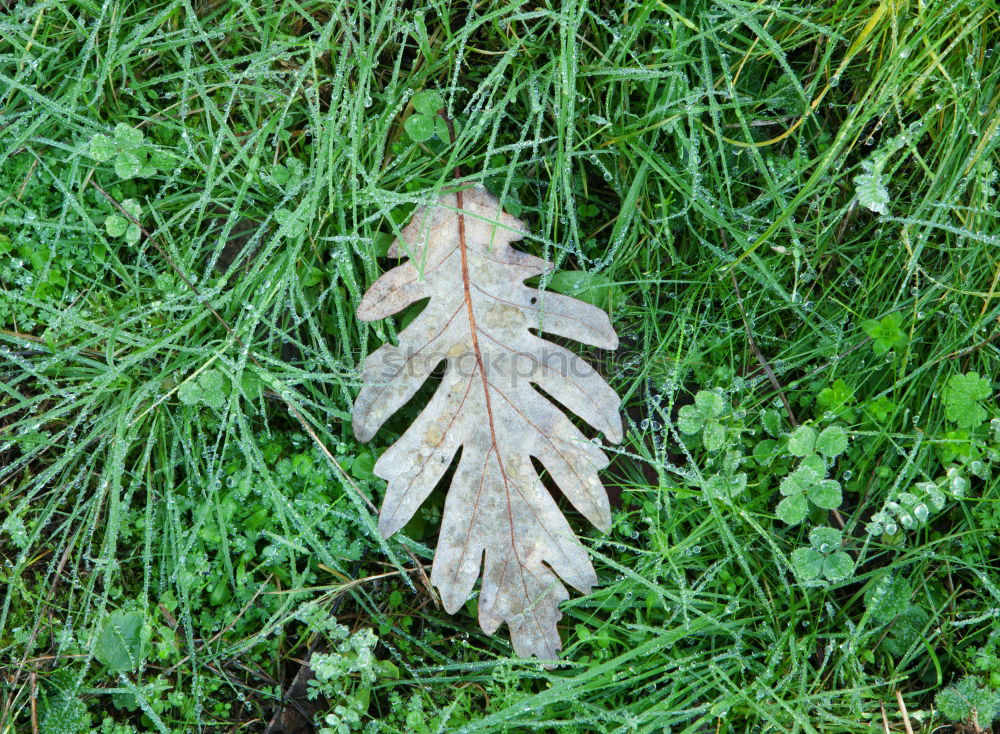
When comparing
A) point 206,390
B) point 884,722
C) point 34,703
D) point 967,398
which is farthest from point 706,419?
point 34,703

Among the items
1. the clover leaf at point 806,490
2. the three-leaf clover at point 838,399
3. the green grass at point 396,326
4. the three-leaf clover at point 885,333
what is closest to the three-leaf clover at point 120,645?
the green grass at point 396,326

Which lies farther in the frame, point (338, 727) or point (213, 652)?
point (213, 652)

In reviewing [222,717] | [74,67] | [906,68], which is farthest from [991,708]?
[74,67]

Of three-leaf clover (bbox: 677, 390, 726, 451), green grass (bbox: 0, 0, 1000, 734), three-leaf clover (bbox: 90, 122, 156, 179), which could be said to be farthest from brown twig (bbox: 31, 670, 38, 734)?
three-leaf clover (bbox: 677, 390, 726, 451)

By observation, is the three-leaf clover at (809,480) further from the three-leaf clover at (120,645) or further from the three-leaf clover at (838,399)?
the three-leaf clover at (120,645)

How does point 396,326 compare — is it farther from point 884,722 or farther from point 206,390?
point 884,722

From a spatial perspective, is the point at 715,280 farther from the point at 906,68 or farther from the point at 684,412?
the point at 906,68
